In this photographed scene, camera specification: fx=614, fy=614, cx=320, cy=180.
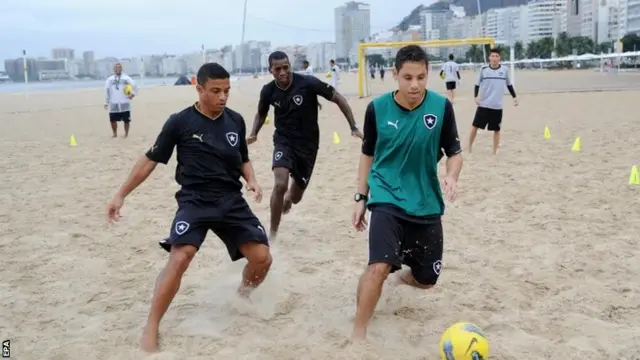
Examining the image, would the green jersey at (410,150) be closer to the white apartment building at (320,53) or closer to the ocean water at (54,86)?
the ocean water at (54,86)

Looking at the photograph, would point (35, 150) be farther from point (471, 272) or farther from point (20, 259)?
point (471, 272)

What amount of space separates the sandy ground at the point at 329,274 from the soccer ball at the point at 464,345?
0.19 m

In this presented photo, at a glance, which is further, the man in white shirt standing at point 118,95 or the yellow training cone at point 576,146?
the man in white shirt standing at point 118,95

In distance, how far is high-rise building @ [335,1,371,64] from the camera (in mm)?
43938

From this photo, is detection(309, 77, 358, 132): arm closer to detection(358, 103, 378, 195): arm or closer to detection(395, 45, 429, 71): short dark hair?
detection(358, 103, 378, 195): arm

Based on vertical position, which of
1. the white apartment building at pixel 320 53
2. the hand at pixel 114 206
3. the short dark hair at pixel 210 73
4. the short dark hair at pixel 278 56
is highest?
the white apartment building at pixel 320 53

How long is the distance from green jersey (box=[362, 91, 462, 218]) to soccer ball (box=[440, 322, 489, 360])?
2.35 ft

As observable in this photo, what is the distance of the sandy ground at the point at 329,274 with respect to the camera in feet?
12.7

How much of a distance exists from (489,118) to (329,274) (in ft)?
21.2

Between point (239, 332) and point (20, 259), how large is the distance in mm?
2821

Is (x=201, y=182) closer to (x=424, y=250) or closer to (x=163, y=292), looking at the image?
(x=163, y=292)

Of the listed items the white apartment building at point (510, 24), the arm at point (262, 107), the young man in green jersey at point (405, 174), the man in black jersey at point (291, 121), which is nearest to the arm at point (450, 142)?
the young man in green jersey at point (405, 174)

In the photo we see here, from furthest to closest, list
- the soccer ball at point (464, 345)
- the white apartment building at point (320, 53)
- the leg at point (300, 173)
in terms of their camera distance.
→ the white apartment building at point (320, 53), the leg at point (300, 173), the soccer ball at point (464, 345)

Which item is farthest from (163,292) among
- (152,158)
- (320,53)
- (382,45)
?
(320,53)
